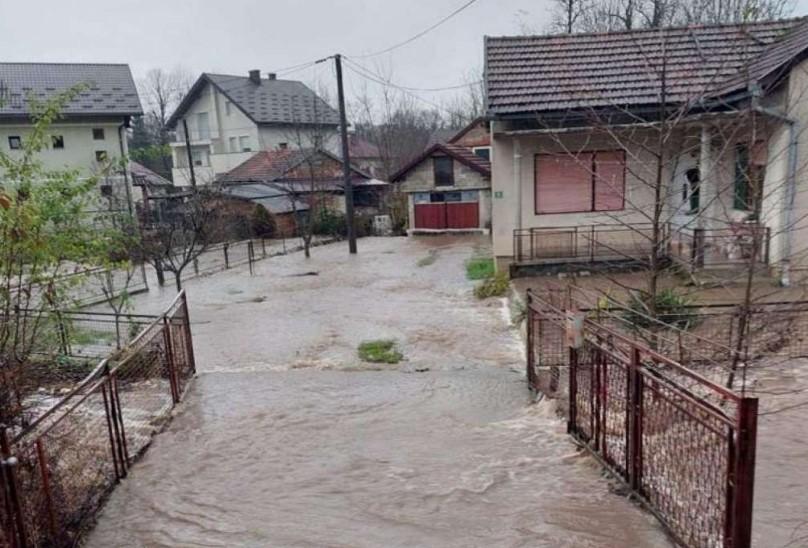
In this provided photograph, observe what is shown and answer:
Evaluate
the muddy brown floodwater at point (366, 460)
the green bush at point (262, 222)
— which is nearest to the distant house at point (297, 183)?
the green bush at point (262, 222)

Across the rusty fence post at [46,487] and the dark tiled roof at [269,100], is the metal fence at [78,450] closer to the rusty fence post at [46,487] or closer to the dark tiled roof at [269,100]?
the rusty fence post at [46,487]

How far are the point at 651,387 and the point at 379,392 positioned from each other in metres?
4.00

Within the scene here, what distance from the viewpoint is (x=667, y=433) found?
377 centimetres

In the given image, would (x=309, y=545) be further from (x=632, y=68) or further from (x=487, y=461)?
(x=632, y=68)

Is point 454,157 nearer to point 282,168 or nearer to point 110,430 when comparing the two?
point 282,168

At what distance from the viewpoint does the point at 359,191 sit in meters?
35.2

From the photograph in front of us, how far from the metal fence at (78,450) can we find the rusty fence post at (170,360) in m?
0.01

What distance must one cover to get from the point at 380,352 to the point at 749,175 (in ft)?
18.3

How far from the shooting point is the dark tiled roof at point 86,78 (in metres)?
29.9

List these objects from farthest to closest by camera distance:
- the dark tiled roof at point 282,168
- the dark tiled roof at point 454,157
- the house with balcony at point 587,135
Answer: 1. the dark tiled roof at point 282,168
2. the dark tiled roof at point 454,157
3. the house with balcony at point 587,135

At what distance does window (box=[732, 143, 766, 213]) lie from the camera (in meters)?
6.49

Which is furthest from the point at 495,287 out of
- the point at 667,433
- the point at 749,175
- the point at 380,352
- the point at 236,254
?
the point at 236,254

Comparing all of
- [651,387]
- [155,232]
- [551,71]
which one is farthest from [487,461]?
[155,232]

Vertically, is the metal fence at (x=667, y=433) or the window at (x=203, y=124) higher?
the window at (x=203, y=124)
